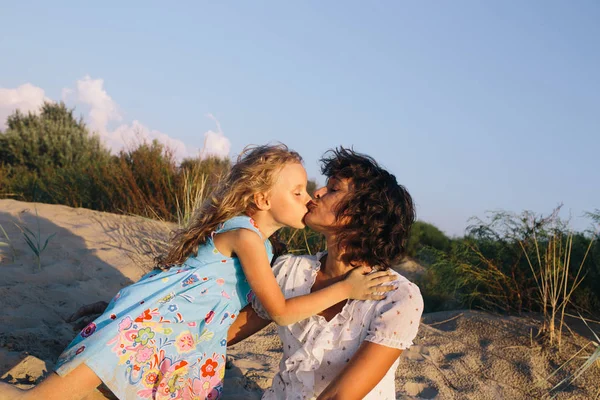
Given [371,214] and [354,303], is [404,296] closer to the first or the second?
[354,303]

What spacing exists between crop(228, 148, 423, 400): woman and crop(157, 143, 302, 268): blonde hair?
0.27 m

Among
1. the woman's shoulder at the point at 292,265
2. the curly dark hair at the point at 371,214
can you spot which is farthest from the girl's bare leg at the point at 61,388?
the curly dark hair at the point at 371,214

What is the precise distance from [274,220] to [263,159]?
307 millimetres

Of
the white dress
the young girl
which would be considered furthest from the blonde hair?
the white dress

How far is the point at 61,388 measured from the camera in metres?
2.20

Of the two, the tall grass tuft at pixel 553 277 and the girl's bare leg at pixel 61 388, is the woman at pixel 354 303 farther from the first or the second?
the tall grass tuft at pixel 553 277

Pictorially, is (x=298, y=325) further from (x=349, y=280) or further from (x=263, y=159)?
(x=263, y=159)

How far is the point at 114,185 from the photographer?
812cm

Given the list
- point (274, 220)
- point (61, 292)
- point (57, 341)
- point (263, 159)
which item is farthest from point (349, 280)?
point (61, 292)

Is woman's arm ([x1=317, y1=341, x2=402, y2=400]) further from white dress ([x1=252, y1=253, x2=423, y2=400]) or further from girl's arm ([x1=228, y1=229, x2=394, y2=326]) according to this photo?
girl's arm ([x1=228, y1=229, x2=394, y2=326])

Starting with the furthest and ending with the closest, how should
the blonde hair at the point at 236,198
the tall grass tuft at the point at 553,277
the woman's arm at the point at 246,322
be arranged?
the tall grass tuft at the point at 553,277, the woman's arm at the point at 246,322, the blonde hair at the point at 236,198

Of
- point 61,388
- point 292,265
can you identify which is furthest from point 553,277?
point 61,388

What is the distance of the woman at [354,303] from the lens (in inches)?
85.5

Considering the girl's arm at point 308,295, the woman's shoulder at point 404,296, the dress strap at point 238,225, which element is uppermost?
the dress strap at point 238,225
